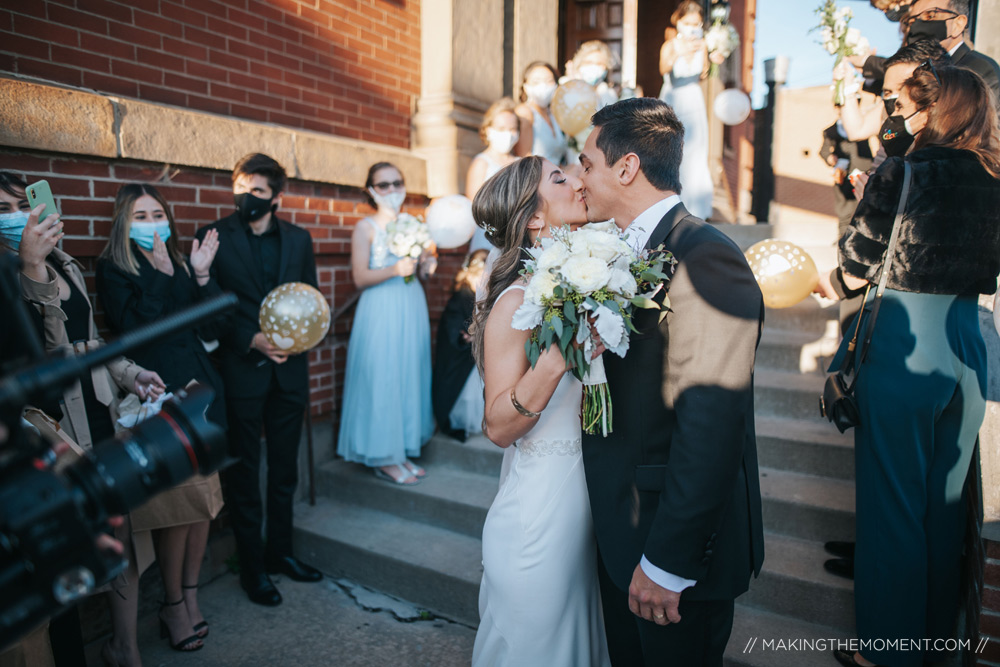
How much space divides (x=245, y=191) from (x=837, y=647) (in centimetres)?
389

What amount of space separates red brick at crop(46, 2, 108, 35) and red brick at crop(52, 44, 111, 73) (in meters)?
0.13

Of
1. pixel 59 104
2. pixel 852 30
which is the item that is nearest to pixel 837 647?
pixel 852 30

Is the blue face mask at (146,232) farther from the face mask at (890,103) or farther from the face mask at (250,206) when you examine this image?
the face mask at (890,103)

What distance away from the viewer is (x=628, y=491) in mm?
1969

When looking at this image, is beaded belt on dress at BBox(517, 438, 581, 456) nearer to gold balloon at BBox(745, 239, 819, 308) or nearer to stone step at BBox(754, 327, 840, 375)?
gold balloon at BBox(745, 239, 819, 308)

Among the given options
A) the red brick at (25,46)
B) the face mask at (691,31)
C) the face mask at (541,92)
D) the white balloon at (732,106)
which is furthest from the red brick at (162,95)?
the white balloon at (732,106)

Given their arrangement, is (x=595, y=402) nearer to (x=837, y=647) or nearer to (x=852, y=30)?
(x=837, y=647)

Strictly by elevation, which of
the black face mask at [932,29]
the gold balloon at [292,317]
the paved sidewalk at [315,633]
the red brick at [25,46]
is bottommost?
the paved sidewalk at [315,633]

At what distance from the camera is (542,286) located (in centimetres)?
181

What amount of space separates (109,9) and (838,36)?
4909 millimetres

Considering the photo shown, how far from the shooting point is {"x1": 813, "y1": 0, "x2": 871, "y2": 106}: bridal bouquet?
4605 millimetres

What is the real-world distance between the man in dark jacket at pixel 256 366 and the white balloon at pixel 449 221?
0.98 m

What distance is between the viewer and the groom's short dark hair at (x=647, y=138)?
6.47ft

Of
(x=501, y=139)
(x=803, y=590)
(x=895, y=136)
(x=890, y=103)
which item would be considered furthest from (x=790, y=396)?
(x=501, y=139)
